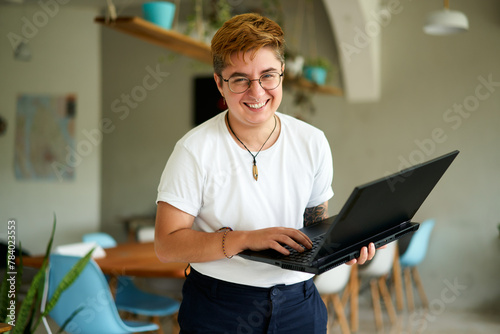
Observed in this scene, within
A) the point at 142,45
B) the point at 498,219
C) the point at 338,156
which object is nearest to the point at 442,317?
the point at 498,219

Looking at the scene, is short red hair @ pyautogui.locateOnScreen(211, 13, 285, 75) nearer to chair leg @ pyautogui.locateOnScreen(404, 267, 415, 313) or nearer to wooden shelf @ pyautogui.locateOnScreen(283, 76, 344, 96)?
wooden shelf @ pyautogui.locateOnScreen(283, 76, 344, 96)

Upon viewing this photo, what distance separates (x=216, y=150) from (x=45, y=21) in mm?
5213

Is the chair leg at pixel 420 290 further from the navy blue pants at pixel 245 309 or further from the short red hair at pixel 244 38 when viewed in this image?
the short red hair at pixel 244 38

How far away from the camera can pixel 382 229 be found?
144 centimetres

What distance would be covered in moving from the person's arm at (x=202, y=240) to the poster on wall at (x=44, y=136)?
508 cm

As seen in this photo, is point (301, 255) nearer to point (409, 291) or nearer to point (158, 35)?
point (158, 35)

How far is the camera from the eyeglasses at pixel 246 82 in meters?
1.40

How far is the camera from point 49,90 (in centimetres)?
611

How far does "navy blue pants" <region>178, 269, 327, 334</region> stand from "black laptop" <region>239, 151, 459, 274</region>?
0.50 feet

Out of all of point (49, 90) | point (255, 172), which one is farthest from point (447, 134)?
point (255, 172)

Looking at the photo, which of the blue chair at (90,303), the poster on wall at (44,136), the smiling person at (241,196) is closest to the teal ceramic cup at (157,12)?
the blue chair at (90,303)

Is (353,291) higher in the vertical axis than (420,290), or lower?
higher

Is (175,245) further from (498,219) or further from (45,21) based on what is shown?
(45,21)

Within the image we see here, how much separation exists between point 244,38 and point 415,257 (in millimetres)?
4211
